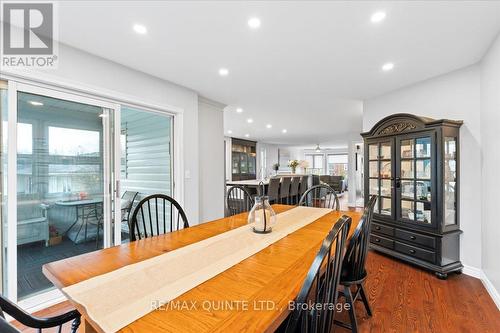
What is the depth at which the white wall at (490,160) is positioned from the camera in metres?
2.26

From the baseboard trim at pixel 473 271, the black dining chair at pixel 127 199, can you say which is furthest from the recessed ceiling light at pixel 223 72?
the baseboard trim at pixel 473 271

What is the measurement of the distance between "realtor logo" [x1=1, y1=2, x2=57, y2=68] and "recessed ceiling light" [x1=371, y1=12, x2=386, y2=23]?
8.19ft

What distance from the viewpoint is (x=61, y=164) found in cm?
242

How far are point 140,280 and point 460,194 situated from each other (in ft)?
11.9

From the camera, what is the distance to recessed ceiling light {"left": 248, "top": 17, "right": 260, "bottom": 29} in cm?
193

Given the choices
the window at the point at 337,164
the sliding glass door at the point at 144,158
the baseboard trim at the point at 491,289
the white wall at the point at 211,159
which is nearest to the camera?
the baseboard trim at the point at 491,289

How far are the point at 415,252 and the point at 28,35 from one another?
4.73 m

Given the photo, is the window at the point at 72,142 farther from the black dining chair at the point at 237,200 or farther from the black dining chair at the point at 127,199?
the black dining chair at the point at 237,200

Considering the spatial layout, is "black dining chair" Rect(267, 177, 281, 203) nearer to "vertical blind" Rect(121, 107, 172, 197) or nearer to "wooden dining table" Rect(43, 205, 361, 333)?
"vertical blind" Rect(121, 107, 172, 197)

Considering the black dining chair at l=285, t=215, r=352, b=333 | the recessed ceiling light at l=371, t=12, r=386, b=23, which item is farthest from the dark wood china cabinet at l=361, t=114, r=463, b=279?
the black dining chair at l=285, t=215, r=352, b=333

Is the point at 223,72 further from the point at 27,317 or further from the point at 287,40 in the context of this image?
the point at 27,317

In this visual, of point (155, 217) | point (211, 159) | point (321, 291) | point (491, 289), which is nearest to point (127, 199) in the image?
point (155, 217)

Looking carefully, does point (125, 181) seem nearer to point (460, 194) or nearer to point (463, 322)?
point (463, 322)

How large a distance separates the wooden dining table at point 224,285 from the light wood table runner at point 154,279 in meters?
0.03
